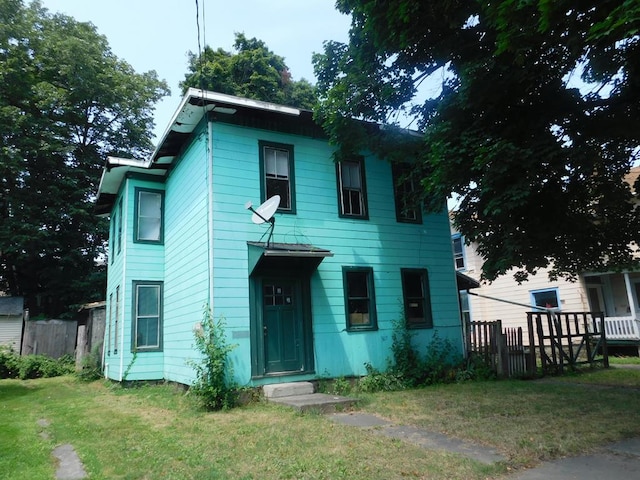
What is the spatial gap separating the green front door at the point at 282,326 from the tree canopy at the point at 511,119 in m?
3.54

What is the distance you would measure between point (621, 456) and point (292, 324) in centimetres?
619

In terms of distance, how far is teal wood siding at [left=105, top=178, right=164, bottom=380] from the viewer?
11.9 metres

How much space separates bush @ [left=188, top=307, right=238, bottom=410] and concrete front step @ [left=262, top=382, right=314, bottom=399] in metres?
0.62

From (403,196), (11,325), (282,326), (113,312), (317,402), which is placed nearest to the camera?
(317,402)

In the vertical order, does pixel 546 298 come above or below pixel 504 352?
above

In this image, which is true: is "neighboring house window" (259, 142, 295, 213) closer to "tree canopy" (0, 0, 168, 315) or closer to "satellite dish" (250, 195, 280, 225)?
"satellite dish" (250, 195, 280, 225)

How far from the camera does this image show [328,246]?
10375 mm

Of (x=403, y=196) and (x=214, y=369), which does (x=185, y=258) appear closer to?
(x=214, y=369)

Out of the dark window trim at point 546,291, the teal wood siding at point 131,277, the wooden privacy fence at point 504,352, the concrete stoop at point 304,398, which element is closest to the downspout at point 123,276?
the teal wood siding at point 131,277

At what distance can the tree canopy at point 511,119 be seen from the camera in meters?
7.12

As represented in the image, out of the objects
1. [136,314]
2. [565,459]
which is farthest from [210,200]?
[565,459]

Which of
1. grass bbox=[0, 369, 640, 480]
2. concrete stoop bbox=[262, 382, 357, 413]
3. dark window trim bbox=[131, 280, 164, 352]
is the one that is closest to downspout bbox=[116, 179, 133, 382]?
dark window trim bbox=[131, 280, 164, 352]

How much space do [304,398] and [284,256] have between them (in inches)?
105

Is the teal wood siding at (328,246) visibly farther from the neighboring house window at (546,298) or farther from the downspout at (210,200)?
the neighboring house window at (546,298)
